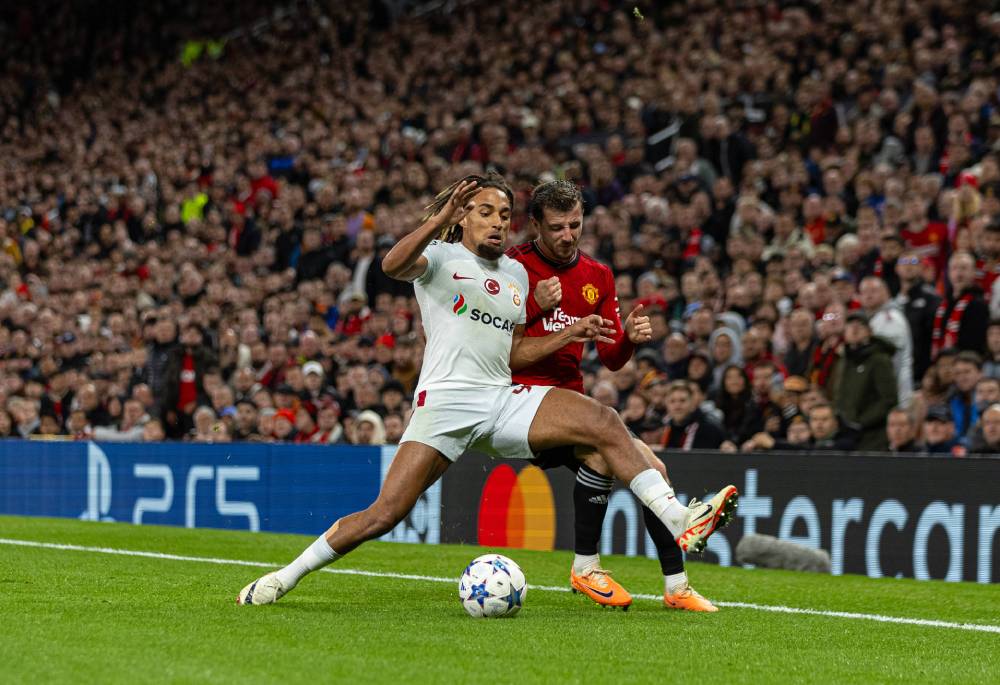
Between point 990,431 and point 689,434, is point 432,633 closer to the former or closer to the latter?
point 990,431

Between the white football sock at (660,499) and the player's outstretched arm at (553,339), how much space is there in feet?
2.34

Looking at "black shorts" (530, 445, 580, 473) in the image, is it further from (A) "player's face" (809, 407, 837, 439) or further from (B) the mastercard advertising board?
(A) "player's face" (809, 407, 837, 439)

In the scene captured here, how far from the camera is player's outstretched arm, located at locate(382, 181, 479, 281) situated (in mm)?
6480

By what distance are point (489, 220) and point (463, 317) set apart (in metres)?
0.49

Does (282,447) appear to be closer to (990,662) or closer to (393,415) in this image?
(393,415)

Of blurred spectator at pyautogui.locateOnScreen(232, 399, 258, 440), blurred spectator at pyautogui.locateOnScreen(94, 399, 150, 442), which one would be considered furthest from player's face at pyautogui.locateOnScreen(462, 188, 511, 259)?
blurred spectator at pyautogui.locateOnScreen(94, 399, 150, 442)

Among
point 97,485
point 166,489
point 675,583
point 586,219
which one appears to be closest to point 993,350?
point 675,583

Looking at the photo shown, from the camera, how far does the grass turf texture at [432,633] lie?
5320mm

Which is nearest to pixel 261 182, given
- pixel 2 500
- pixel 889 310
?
pixel 2 500

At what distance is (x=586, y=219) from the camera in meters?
17.4

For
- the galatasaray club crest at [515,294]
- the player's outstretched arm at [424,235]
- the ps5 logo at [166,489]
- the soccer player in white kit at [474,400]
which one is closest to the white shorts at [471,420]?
the soccer player in white kit at [474,400]

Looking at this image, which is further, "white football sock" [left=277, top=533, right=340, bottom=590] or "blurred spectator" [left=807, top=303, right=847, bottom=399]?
"blurred spectator" [left=807, top=303, right=847, bottom=399]

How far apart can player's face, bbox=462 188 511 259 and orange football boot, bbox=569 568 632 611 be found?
5.93ft

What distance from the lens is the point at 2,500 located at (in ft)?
56.4
